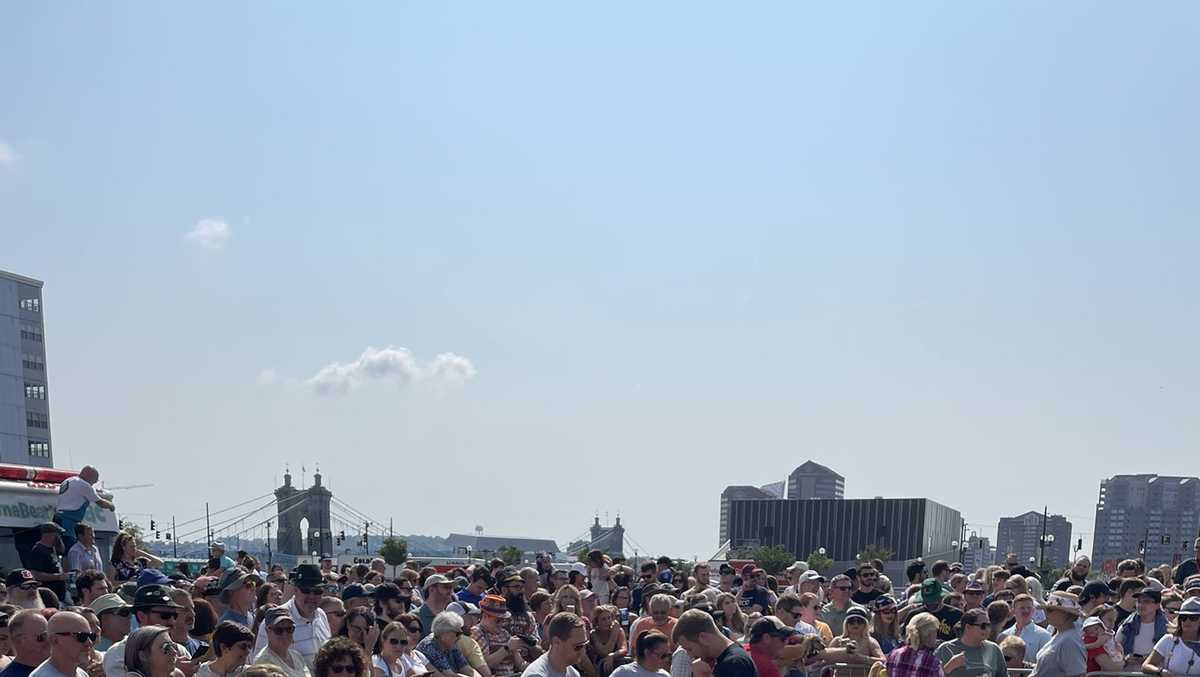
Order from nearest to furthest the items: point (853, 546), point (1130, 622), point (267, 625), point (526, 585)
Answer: point (267, 625) → point (1130, 622) → point (526, 585) → point (853, 546)

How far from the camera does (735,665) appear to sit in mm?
6934

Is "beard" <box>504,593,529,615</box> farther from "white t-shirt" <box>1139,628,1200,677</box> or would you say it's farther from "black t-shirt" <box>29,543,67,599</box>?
"white t-shirt" <box>1139,628,1200,677</box>

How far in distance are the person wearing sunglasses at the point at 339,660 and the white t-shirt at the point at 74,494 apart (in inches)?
336

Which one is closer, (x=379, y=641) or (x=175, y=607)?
(x=175, y=607)

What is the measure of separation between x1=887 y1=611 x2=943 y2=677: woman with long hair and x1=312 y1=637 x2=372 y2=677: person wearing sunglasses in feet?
12.6

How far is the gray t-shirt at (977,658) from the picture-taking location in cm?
906

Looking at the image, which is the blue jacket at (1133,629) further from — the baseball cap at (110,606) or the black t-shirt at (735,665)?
the baseball cap at (110,606)

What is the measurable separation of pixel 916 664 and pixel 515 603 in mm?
4165

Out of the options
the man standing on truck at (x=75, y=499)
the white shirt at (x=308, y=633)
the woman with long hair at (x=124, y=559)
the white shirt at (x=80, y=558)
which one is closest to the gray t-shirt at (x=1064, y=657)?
the white shirt at (x=308, y=633)

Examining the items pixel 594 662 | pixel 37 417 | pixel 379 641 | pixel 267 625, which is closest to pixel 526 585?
pixel 594 662

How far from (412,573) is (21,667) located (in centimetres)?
710

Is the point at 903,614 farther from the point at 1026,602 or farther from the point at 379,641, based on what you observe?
the point at 379,641

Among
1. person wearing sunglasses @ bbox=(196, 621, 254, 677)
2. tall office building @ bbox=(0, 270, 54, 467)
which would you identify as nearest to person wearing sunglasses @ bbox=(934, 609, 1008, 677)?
person wearing sunglasses @ bbox=(196, 621, 254, 677)

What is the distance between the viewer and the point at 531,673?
7.97 meters
